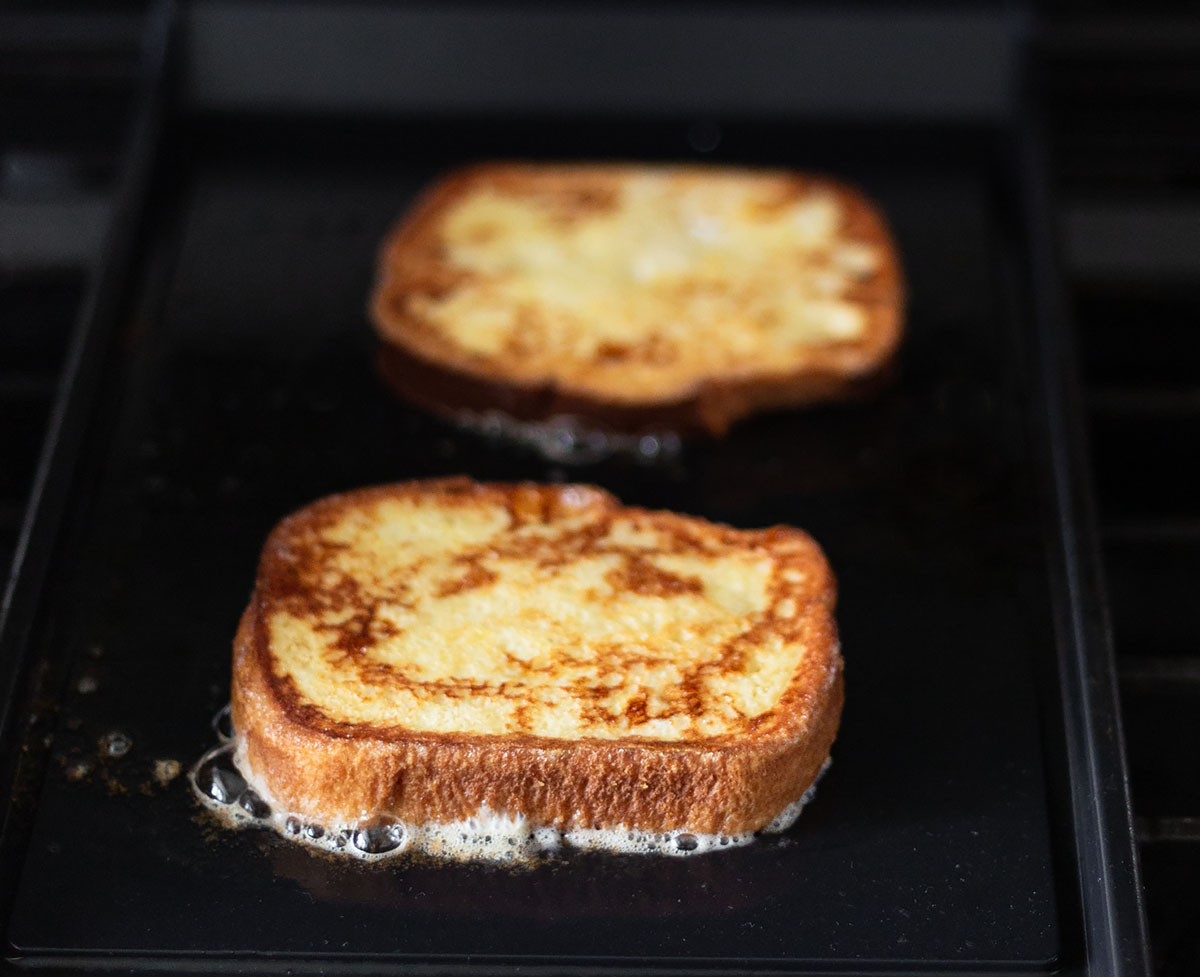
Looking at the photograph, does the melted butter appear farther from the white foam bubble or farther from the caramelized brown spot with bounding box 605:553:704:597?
the white foam bubble

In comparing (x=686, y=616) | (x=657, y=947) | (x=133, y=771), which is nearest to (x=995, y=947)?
(x=657, y=947)

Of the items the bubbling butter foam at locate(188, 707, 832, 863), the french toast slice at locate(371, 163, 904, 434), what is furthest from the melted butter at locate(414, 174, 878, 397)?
the bubbling butter foam at locate(188, 707, 832, 863)

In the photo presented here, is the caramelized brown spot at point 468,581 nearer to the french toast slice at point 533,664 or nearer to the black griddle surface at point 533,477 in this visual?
the french toast slice at point 533,664

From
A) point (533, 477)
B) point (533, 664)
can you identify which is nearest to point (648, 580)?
point (533, 664)

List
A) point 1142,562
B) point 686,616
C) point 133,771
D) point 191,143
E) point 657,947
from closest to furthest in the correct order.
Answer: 1. point 657,947
2. point 133,771
3. point 686,616
4. point 1142,562
5. point 191,143

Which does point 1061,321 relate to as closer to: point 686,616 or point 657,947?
point 686,616

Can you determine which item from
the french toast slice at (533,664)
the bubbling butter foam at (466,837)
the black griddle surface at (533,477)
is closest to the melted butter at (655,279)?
the black griddle surface at (533,477)
